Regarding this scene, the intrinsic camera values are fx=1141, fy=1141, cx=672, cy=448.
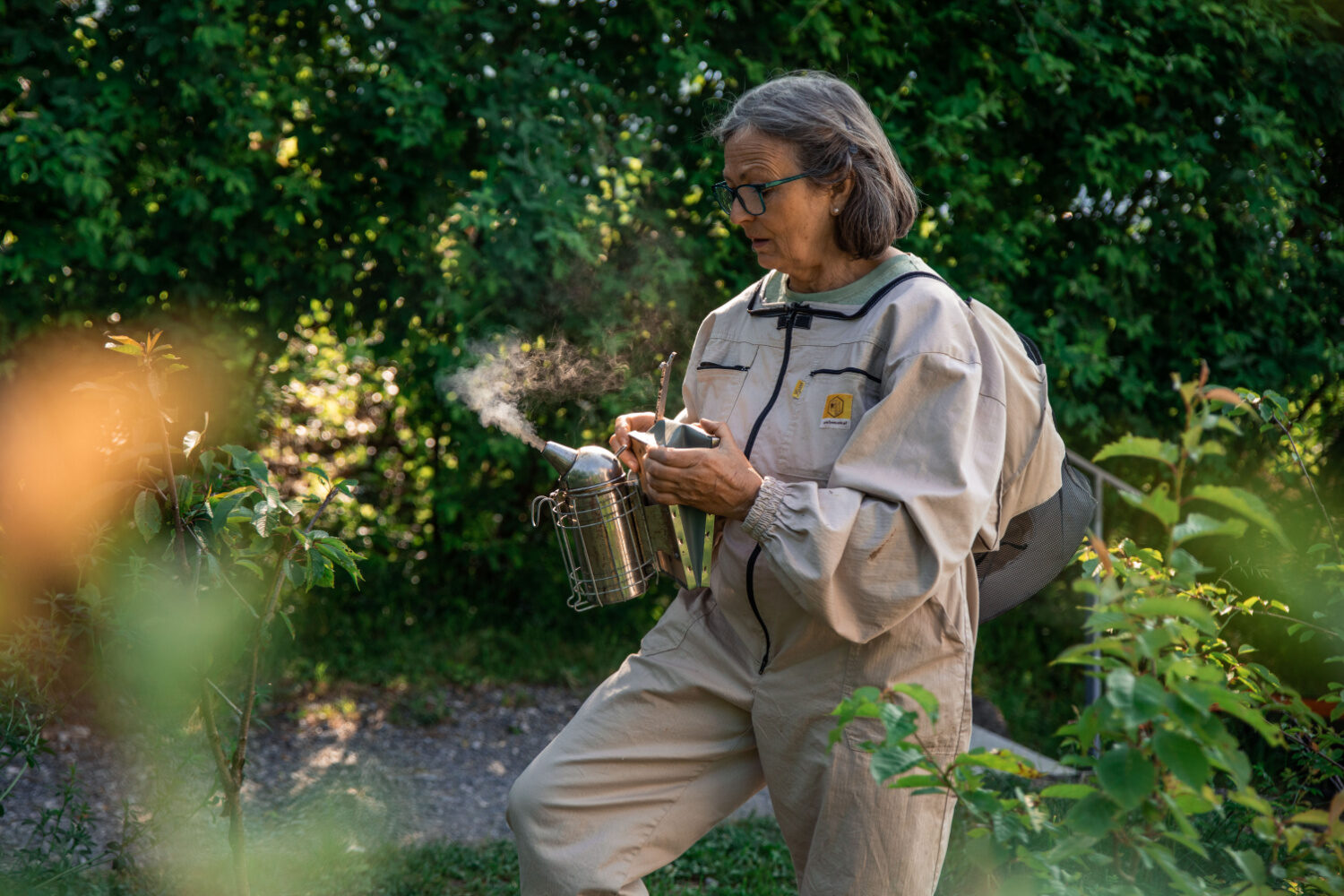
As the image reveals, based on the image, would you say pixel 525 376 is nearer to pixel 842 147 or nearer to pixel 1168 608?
pixel 842 147

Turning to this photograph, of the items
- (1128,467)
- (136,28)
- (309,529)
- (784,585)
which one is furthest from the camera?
(1128,467)

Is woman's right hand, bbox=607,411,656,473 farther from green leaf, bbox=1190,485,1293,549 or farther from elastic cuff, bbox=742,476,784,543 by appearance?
green leaf, bbox=1190,485,1293,549

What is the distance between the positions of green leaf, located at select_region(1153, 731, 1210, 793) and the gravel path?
303 cm

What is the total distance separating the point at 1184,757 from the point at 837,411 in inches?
42.0

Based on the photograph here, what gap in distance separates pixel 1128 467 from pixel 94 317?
5.19 meters

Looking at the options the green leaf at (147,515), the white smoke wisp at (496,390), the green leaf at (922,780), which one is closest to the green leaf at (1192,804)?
the green leaf at (922,780)

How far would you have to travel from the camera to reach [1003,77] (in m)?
5.34

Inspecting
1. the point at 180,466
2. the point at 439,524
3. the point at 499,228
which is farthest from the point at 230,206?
the point at 180,466

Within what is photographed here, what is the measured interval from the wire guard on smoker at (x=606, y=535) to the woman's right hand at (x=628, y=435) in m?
0.04

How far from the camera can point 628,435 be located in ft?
7.76

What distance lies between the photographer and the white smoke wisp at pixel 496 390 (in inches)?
118

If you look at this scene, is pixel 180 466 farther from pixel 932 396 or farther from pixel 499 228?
pixel 499 228

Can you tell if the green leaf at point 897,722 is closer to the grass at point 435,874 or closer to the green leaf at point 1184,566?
the green leaf at point 1184,566

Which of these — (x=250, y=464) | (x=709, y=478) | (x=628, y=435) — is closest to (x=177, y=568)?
(x=250, y=464)
